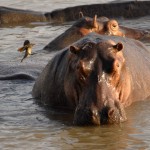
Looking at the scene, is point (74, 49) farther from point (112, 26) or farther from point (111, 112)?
point (112, 26)

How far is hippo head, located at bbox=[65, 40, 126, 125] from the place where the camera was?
6223mm

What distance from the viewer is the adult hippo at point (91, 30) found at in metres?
10.6

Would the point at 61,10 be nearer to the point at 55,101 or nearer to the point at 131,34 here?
the point at 131,34

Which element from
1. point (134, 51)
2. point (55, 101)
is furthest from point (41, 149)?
point (134, 51)

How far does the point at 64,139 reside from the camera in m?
6.10

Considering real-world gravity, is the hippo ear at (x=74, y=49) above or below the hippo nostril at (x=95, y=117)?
above

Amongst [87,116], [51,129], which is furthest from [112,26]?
[87,116]

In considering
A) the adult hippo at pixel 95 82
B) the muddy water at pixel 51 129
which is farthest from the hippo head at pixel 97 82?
the muddy water at pixel 51 129

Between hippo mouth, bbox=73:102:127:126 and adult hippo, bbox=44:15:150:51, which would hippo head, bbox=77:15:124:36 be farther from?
hippo mouth, bbox=73:102:127:126

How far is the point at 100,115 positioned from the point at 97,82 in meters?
0.30

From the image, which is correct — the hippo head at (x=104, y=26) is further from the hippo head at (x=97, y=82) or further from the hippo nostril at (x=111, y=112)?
the hippo nostril at (x=111, y=112)

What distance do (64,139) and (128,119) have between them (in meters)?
0.87

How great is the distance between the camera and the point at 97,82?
633cm

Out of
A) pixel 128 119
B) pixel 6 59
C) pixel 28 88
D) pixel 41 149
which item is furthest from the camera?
pixel 6 59
